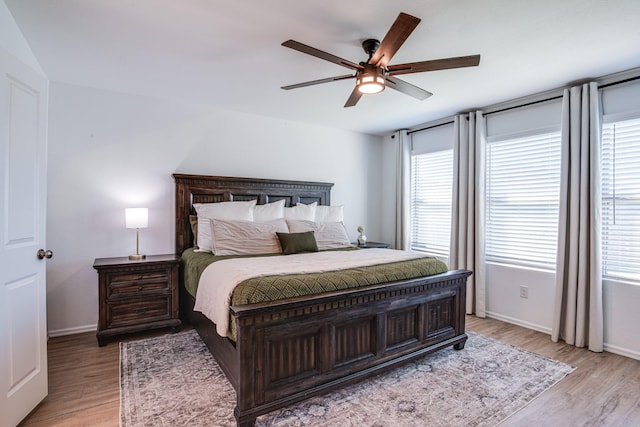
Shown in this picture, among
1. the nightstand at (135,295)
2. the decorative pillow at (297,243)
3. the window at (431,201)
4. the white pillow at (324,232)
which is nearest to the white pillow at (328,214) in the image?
the white pillow at (324,232)

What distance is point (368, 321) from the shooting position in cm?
229

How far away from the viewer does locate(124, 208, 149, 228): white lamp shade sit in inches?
125

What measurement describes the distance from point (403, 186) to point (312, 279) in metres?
3.25

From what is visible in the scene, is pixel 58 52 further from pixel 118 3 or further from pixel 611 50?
pixel 611 50

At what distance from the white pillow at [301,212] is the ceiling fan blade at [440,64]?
7.49ft

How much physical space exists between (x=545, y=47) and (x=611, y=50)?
552 mm

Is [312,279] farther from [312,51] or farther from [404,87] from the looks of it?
[404,87]

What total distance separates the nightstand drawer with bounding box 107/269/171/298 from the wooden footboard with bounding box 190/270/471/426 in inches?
29.0

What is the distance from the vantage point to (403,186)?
4934mm

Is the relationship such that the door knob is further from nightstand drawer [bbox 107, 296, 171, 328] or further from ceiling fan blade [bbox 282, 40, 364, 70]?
ceiling fan blade [bbox 282, 40, 364, 70]

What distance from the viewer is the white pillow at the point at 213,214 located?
3362 millimetres

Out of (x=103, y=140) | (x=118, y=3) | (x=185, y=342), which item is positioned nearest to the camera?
(x=118, y=3)

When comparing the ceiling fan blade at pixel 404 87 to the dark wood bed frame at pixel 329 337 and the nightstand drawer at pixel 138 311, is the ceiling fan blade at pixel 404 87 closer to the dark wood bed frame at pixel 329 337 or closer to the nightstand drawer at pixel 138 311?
the dark wood bed frame at pixel 329 337

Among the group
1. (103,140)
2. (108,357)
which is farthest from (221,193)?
(108,357)
